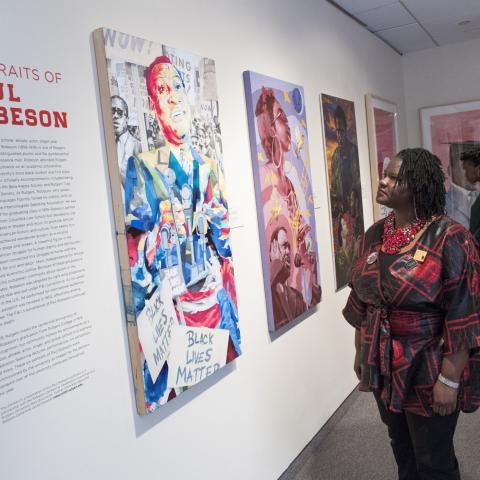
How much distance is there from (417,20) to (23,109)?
351 centimetres

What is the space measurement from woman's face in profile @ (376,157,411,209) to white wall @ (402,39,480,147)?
11.0 feet

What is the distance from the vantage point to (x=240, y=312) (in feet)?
6.94

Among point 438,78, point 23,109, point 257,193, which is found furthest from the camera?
point 438,78

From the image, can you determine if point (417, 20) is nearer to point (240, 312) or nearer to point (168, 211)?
point (240, 312)

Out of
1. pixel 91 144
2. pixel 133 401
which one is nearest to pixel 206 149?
pixel 91 144

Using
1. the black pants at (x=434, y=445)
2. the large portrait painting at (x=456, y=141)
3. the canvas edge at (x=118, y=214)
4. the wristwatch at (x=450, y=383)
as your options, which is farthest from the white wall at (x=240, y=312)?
the large portrait painting at (x=456, y=141)

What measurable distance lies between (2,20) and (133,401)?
112 cm

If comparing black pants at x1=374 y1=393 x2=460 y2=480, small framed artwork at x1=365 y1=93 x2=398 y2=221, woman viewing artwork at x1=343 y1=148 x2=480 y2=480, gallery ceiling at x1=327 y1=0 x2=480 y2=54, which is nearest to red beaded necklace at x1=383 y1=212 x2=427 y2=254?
woman viewing artwork at x1=343 y1=148 x2=480 y2=480

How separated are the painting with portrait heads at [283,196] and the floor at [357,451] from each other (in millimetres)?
758

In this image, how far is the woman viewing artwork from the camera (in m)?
1.65

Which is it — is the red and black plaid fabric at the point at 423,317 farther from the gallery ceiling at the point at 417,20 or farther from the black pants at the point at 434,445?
the gallery ceiling at the point at 417,20

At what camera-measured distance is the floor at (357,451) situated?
94.3 inches

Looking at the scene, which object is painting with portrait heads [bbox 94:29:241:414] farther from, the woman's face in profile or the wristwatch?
the wristwatch

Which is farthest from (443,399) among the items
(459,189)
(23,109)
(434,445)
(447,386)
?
(459,189)
